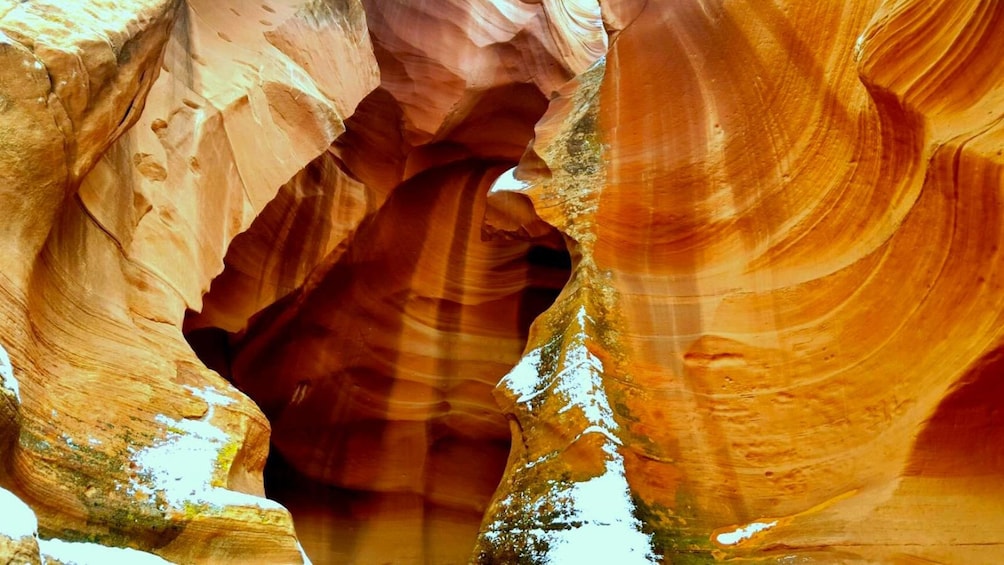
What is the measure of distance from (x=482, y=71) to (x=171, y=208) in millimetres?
6287

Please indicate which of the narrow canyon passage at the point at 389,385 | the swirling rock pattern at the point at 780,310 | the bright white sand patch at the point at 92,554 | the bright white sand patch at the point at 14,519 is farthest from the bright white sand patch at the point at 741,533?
the narrow canyon passage at the point at 389,385

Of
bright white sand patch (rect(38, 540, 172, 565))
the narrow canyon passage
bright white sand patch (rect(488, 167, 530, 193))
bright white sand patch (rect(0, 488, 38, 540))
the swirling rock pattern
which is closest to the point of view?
bright white sand patch (rect(0, 488, 38, 540))

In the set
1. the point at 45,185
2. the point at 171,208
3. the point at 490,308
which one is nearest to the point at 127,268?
the point at 171,208

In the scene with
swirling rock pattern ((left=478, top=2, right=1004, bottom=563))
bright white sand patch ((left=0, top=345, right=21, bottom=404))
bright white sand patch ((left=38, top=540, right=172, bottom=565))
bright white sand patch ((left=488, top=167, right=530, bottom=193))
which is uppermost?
bright white sand patch ((left=488, top=167, right=530, bottom=193))

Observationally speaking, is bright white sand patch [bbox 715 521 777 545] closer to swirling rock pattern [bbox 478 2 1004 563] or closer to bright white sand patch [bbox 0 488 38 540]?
swirling rock pattern [bbox 478 2 1004 563]

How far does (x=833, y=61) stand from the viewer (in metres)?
6.19

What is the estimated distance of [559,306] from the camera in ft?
23.1

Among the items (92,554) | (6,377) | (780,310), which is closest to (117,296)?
(92,554)

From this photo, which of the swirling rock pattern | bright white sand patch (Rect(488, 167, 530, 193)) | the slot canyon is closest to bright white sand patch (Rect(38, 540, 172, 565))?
the slot canyon

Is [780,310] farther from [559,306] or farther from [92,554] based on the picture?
[92,554]

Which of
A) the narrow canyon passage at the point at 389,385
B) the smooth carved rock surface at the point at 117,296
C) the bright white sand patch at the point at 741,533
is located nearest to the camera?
the smooth carved rock surface at the point at 117,296

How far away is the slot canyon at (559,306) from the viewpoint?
4477 millimetres

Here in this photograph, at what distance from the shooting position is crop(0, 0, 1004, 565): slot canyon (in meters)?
4.48

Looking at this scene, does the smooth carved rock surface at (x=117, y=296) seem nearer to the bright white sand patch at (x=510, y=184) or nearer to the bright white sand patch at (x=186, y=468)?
the bright white sand patch at (x=186, y=468)
